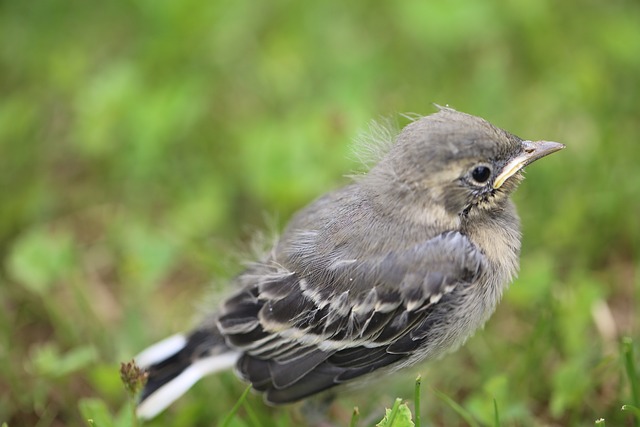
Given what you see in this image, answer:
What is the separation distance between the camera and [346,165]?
14.6 ft

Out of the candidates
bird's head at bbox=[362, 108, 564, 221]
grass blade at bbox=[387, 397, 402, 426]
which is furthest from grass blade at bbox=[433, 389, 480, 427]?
bird's head at bbox=[362, 108, 564, 221]

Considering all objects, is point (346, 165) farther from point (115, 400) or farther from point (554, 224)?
point (115, 400)

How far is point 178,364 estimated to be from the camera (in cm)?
329

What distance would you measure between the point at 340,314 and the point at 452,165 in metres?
0.67

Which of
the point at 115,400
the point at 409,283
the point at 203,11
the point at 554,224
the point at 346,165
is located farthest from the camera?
the point at 203,11

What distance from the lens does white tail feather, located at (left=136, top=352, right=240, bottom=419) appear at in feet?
10.4

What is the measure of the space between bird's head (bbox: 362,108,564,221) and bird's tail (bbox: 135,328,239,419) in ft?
3.28

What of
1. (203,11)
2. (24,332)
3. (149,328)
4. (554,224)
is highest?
(203,11)

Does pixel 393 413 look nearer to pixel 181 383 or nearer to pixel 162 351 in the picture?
pixel 181 383

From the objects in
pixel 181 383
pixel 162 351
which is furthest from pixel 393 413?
pixel 162 351

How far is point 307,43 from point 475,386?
2.85 m

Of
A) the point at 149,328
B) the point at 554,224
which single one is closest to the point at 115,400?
the point at 149,328

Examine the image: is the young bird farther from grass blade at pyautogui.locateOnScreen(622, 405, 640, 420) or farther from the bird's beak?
grass blade at pyautogui.locateOnScreen(622, 405, 640, 420)

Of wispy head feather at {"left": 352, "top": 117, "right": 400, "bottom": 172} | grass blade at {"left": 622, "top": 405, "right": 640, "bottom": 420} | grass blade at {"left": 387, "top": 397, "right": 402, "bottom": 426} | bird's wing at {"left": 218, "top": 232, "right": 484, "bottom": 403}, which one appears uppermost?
wispy head feather at {"left": 352, "top": 117, "right": 400, "bottom": 172}
